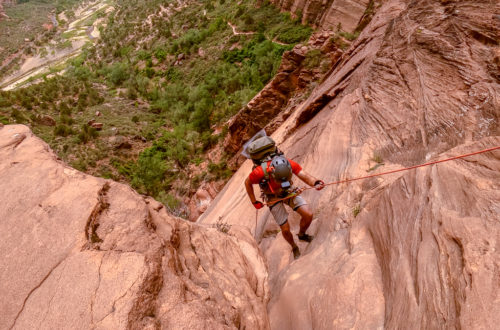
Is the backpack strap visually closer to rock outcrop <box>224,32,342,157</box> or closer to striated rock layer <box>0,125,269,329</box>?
striated rock layer <box>0,125,269,329</box>

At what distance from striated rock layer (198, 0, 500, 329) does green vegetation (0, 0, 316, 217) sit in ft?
30.9

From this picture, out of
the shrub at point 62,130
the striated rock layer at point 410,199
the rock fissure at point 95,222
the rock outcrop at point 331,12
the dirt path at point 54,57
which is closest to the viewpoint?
the striated rock layer at point 410,199

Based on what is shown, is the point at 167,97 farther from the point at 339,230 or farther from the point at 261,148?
the point at 339,230

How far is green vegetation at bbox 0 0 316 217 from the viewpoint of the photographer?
79.2 ft

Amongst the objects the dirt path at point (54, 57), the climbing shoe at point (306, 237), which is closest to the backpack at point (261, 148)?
the climbing shoe at point (306, 237)

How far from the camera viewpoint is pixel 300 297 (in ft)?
11.9

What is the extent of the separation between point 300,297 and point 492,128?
10.2 feet

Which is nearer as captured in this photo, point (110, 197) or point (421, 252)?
point (421, 252)

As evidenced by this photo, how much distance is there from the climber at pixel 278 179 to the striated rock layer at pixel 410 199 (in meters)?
0.42

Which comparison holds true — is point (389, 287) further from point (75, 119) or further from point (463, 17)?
point (75, 119)

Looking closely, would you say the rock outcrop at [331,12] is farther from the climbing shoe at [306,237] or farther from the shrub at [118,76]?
the climbing shoe at [306,237]

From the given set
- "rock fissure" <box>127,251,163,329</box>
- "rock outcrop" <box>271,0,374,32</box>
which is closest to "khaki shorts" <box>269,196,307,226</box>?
"rock fissure" <box>127,251,163,329</box>

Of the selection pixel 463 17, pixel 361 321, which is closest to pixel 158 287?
pixel 361 321

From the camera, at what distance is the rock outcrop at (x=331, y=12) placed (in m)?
26.1
